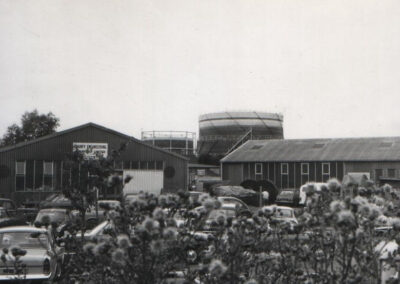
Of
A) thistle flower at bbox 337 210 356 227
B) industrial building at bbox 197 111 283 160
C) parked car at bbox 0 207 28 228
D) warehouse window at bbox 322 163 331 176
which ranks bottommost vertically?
parked car at bbox 0 207 28 228

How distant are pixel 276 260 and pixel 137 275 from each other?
5.89ft

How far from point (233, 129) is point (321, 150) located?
19.9 m

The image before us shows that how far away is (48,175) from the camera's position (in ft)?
134

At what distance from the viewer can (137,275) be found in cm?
538

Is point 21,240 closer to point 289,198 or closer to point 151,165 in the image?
point 289,198

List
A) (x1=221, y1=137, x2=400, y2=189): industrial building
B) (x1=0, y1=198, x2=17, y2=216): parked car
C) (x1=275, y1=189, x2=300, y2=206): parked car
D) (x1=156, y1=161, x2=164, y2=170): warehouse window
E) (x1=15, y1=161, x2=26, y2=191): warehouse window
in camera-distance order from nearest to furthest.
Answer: (x1=0, y1=198, x2=17, y2=216): parked car, (x1=275, y1=189, x2=300, y2=206): parked car, (x1=15, y1=161, x2=26, y2=191): warehouse window, (x1=156, y1=161, x2=164, y2=170): warehouse window, (x1=221, y1=137, x2=400, y2=189): industrial building

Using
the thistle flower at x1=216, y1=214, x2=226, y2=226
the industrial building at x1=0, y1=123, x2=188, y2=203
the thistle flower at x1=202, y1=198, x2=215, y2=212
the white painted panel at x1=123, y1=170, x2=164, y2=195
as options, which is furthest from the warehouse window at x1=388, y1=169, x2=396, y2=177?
the thistle flower at x1=202, y1=198, x2=215, y2=212

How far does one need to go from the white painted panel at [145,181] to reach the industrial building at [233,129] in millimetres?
23839

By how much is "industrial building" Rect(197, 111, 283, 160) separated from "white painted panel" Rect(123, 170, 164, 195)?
78.2ft

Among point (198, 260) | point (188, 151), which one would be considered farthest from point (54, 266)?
point (188, 151)

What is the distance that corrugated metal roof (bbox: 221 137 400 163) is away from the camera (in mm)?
47969

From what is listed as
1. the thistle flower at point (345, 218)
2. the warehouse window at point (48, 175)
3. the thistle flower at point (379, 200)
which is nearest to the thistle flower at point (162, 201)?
the thistle flower at point (345, 218)

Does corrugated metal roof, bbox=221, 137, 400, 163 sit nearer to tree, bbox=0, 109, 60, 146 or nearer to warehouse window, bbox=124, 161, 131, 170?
warehouse window, bbox=124, 161, 131, 170

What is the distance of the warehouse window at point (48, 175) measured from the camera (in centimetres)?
4078
